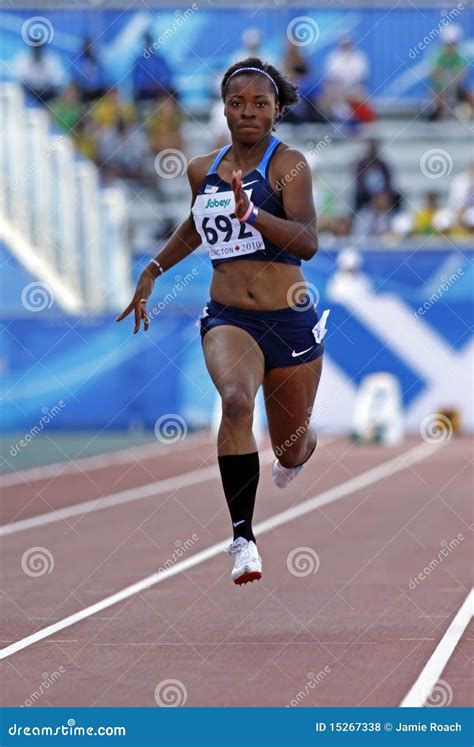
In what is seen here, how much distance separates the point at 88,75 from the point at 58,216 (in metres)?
4.18

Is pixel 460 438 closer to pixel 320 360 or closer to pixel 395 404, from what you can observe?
pixel 395 404

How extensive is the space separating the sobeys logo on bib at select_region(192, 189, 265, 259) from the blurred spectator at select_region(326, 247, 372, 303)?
44.6 ft

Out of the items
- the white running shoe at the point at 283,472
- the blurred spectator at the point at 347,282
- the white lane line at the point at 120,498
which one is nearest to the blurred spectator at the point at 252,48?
the blurred spectator at the point at 347,282

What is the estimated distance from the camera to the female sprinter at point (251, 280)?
6992mm

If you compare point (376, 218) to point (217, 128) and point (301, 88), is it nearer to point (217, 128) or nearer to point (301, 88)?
point (301, 88)

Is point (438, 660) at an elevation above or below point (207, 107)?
below

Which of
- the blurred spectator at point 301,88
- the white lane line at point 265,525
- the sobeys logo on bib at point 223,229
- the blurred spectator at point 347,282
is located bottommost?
the white lane line at point 265,525

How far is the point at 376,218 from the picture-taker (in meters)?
22.7

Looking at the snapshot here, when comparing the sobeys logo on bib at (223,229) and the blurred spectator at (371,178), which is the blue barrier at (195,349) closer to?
the blurred spectator at (371,178)

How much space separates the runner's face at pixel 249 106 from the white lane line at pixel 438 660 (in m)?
2.44

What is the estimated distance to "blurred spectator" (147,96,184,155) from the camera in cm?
2434

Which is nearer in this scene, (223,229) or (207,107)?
(223,229)
